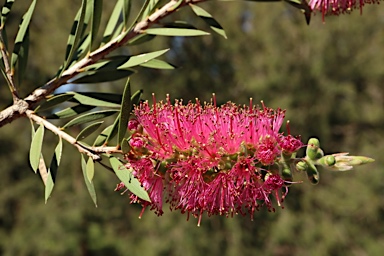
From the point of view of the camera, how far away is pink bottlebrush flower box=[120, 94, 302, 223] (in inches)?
29.6

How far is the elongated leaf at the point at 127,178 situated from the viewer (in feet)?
2.36

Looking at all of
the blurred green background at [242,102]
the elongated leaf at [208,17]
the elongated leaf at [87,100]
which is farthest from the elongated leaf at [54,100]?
the blurred green background at [242,102]

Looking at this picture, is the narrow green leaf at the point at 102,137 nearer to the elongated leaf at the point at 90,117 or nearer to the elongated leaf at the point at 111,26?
the elongated leaf at the point at 90,117

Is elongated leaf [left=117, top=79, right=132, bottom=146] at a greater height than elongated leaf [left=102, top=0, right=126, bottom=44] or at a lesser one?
lesser

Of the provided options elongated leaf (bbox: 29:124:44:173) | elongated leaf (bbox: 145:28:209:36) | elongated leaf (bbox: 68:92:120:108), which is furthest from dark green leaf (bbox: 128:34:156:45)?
elongated leaf (bbox: 29:124:44:173)

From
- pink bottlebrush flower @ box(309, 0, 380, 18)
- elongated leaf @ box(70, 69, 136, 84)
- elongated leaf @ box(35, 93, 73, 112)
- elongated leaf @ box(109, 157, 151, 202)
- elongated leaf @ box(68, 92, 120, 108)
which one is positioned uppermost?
pink bottlebrush flower @ box(309, 0, 380, 18)

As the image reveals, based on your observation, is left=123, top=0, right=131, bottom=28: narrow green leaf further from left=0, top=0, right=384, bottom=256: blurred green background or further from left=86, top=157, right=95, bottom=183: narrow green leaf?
left=0, top=0, right=384, bottom=256: blurred green background

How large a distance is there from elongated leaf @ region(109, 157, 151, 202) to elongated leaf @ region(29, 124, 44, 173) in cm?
11

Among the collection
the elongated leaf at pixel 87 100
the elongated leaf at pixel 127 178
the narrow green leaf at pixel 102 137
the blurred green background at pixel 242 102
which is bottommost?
the blurred green background at pixel 242 102

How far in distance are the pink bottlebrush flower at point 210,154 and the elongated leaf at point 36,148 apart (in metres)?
0.13

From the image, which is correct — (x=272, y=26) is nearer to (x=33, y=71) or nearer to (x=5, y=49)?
(x=33, y=71)

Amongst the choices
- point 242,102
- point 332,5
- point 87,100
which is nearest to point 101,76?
point 87,100

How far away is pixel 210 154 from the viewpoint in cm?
76

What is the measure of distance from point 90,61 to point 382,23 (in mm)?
10436
